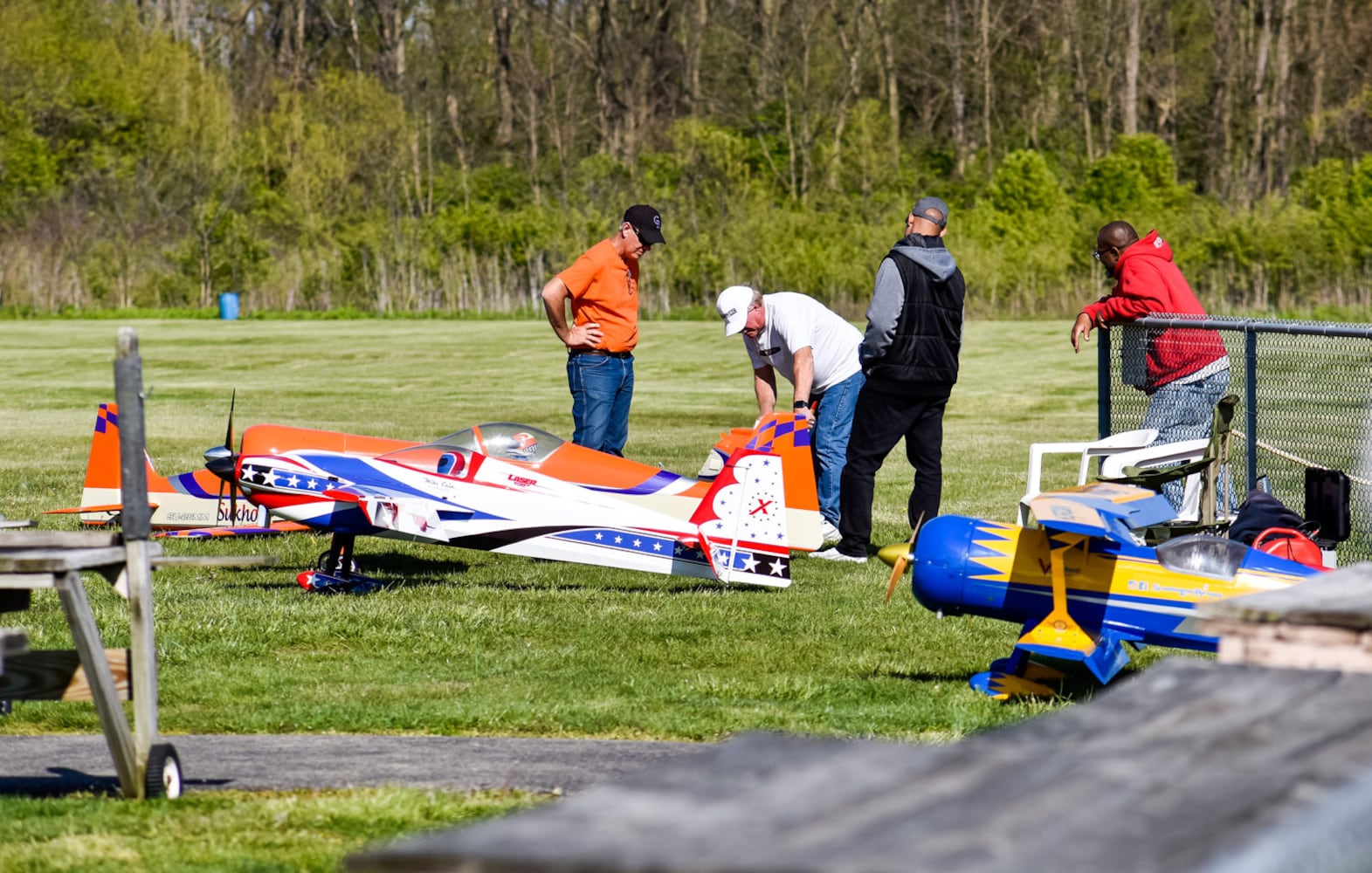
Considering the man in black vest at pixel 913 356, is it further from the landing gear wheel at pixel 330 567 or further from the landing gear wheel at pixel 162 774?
the landing gear wheel at pixel 162 774

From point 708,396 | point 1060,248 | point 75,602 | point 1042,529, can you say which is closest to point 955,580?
point 1042,529

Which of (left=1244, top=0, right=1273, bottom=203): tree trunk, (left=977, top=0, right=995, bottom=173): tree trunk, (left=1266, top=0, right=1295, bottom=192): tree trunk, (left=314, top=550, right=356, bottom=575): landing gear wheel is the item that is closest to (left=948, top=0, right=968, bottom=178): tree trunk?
(left=977, top=0, right=995, bottom=173): tree trunk

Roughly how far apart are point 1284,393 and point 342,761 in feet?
20.1

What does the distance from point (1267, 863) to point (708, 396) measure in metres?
28.7

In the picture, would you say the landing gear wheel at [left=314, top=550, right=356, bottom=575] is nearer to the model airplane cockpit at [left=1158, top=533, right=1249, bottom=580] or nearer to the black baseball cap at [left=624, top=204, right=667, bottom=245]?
the black baseball cap at [left=624, top=204, right=667, bottom=245]

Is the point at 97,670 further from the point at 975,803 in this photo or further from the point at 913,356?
the point at 913,356

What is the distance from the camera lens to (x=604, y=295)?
1154cm

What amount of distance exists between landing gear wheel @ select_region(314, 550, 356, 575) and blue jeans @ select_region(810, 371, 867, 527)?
338 cm

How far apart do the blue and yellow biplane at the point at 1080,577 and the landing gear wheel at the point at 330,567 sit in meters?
4.39

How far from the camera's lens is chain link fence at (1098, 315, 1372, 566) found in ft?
29.3

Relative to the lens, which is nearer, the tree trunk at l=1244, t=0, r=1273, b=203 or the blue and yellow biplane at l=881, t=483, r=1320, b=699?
the blue and yellow biplane at l=881, t=483, r=1320, b=699

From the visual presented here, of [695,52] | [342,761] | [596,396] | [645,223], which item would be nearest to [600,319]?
[596,396]

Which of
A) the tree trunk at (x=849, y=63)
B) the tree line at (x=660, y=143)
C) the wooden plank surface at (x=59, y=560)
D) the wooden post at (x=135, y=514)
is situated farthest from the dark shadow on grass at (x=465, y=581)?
the tree trunk at (x=849, y=63)

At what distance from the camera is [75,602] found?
15.9 ft
